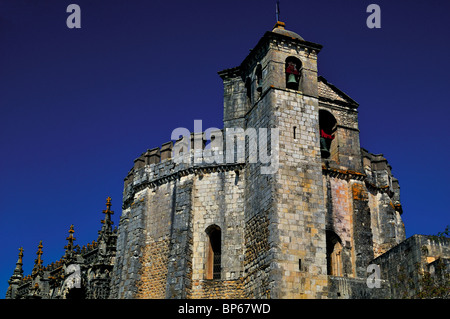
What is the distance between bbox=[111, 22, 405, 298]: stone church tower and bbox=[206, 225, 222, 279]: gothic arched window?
40mm

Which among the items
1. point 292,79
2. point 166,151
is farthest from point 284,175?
point 166,151

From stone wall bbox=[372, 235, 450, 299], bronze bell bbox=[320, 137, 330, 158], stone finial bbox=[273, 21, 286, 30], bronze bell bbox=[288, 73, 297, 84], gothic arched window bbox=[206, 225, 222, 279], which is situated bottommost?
stone wall bbox=[372, 235, 450, 299]

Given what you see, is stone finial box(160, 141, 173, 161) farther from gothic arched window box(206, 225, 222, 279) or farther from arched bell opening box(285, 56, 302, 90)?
arched bell opening box(285, 56, 302, 90)

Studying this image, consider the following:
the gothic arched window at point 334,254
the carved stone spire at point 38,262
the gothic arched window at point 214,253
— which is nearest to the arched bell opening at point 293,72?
the gothic arched window at point 334,254

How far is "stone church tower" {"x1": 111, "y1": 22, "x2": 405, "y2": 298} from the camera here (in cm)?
2234

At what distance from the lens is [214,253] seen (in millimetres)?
24906

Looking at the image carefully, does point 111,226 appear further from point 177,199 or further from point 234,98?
point 234,98

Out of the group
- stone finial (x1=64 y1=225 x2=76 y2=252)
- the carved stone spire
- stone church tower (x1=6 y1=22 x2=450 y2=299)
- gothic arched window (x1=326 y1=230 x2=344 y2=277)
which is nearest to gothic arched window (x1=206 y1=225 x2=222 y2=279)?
stone church tower (x1=6 y1=22 x2=450 y2=299)

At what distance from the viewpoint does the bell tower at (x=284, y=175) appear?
2172cm

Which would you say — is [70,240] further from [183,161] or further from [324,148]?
[324,148]

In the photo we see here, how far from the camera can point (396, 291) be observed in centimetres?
2184

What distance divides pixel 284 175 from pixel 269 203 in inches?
42.9

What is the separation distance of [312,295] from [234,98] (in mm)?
9073

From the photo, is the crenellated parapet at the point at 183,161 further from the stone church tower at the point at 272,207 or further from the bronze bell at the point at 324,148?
the bronze bell at the point at 324,148
